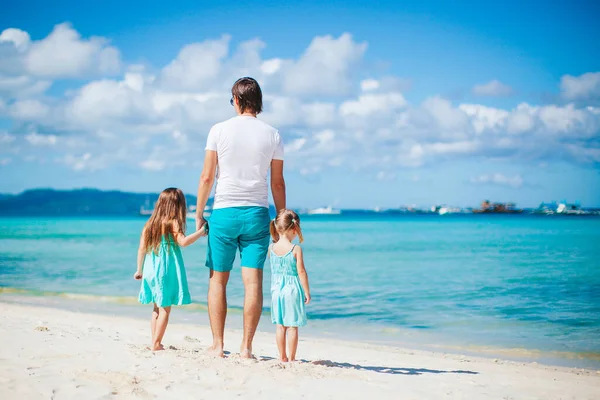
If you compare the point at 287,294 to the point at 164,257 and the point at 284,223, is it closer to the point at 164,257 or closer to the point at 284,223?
the point at 284,223

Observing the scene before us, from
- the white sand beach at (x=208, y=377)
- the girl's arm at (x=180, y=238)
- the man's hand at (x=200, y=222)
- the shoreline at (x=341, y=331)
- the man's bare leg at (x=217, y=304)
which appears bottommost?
the shoreline at (x=341, y=331)

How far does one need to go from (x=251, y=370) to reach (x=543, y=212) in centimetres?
15526

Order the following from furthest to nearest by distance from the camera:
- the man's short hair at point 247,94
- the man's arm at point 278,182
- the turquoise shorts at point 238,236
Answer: the man's arm at point 278,182
the man's short hair at point 247,94
the turquoise shorts at point 238,236

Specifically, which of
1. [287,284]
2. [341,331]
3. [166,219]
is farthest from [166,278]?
[341,331]

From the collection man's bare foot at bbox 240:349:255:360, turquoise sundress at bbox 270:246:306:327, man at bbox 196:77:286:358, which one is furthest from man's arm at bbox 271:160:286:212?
man's bare foot at bbox 240:349:255:360

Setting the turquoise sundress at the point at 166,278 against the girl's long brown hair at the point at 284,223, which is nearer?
the girl's long brown hair at the point at 284,223

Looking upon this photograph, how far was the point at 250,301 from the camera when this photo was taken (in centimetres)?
471

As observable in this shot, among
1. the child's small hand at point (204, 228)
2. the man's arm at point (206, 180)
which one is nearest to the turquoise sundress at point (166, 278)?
the child's small hand at point (204, 228)

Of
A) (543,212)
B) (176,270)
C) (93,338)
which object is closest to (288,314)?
(176,270)

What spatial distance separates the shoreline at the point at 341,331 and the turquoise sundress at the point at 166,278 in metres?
3.84

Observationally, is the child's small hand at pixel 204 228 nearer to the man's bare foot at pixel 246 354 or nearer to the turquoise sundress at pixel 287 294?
the turquoise sundress at pixel 287 294

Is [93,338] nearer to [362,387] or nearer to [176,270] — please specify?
[176,270]

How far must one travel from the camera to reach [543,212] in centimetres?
14600

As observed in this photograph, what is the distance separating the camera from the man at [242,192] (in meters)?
4.55
